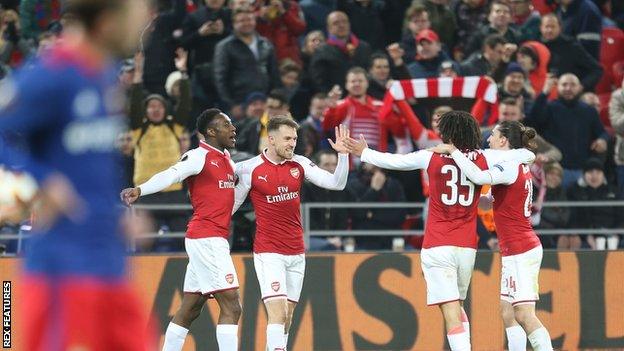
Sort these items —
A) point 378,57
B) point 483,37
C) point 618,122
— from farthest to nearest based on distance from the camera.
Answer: point 483,37 < point 378,57 < point 618,122

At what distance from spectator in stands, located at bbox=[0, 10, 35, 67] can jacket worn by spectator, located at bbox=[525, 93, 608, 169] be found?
658 centimetres

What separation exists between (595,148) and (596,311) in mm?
2457

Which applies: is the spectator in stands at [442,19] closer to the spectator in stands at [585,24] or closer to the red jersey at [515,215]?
the spectator in stands at [585,24]

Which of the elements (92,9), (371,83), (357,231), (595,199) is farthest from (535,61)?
(92,9)

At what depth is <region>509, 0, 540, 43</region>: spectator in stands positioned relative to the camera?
1838 centimetres

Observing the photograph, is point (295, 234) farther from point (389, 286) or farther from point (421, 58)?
point (421, 58)

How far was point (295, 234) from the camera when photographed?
40.1 feet

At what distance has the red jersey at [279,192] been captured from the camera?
39.9ft

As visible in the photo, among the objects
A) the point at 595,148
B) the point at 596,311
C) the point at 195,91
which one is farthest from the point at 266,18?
the point at 596,311

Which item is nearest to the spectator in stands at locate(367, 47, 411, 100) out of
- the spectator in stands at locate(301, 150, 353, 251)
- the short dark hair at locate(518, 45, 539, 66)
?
the short dark hair at locate(518, 45, 539, 66)

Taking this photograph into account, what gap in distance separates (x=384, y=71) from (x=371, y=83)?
26 cm

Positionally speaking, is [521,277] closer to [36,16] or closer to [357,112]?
[357,112]

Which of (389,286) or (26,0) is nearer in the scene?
(389,286)

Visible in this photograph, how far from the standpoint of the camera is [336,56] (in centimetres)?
1727
